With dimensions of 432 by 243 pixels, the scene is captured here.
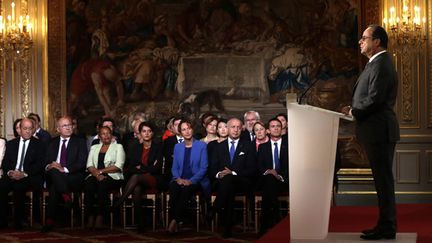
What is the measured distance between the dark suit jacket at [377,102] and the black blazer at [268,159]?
13.2ft

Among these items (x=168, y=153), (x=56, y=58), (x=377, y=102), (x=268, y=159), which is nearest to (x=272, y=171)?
(x=268, y=159)

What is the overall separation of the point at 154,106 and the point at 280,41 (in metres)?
2.27

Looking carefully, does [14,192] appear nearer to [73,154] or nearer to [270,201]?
[73,154]

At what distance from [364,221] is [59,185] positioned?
422cm

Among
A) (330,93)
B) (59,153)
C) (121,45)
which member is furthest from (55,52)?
(330,93)

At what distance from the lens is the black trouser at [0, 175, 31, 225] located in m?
10.3

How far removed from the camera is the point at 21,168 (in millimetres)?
10602

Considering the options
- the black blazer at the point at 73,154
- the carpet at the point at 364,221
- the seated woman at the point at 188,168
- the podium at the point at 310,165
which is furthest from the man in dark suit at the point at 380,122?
the black blazer at the point at 73,154

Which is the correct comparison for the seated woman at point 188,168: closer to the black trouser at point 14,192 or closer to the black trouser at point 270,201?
the black trouser at point 270,201

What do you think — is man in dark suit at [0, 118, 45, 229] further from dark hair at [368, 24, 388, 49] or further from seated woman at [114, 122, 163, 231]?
dark hair at [368, 24, 388, 49]

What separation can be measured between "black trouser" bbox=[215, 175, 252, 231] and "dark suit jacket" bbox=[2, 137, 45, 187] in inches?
94.0

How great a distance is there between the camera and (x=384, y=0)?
12.2 meters

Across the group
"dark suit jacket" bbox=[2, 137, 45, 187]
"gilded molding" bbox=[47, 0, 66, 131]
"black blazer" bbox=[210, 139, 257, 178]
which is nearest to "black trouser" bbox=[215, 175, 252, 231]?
"black blazer" bbox=[210, 139, 257, 178]

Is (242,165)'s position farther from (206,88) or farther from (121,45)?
(121,45)
